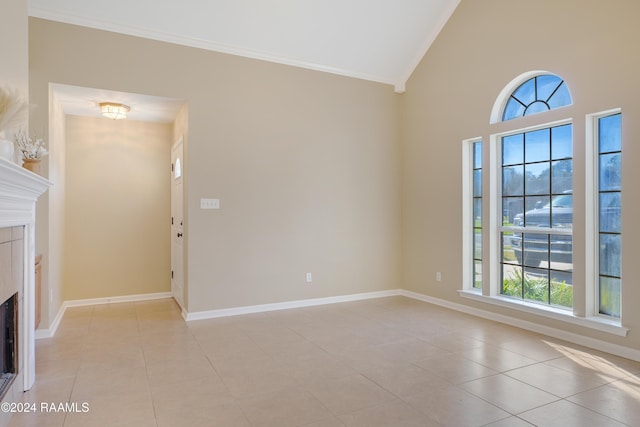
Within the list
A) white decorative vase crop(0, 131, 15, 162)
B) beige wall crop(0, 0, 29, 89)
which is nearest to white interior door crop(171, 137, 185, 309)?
beige wall crop(0, 0, 29, 89)

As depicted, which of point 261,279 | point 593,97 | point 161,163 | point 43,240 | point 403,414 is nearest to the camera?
point 403,414

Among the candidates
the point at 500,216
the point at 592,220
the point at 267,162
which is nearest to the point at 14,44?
the point at 267,162

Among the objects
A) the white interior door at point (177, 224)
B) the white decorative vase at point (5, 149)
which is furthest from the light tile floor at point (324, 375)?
the white decorative vase at point (5, 149)

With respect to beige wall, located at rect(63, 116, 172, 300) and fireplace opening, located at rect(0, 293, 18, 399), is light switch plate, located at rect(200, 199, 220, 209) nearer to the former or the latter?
beige wall, located at rect(63, 116, 172, 300)

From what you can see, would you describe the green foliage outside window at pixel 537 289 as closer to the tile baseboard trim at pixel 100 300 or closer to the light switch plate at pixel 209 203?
the light switch plate at pixel 209 203

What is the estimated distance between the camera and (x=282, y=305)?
15.9ft

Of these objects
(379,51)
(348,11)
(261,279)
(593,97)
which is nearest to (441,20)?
(379,51)

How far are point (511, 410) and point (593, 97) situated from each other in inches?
108

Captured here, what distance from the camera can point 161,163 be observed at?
216 inches

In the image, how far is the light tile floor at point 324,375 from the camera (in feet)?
7.54

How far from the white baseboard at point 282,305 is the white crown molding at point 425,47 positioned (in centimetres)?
297

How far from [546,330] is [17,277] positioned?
14.5 ft

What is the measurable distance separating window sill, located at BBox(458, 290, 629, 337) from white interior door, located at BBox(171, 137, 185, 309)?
3458mm

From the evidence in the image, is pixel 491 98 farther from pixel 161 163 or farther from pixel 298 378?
pixel 161 163
